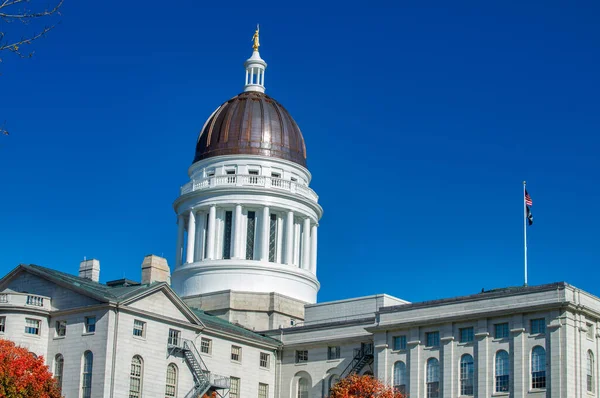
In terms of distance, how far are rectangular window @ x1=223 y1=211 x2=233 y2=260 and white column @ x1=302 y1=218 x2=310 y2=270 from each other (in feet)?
22.2

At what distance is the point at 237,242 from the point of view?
9900 centimetres

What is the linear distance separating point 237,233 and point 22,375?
3227 centimetres

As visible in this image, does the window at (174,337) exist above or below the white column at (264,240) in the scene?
below

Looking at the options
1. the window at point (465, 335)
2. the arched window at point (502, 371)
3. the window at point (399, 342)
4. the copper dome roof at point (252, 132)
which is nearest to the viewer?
the arched window at point (502, 371)

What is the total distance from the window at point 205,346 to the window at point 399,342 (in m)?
13.3

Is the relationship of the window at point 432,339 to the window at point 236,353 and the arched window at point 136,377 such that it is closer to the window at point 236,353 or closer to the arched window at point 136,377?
the window at point 236,353

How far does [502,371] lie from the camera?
76.3 metres

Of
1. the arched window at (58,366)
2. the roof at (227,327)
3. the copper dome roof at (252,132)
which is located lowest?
the arched window at (58,366)

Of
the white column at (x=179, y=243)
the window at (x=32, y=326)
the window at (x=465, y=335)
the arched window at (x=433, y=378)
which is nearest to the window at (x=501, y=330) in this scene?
the window at (x=465, y=335)

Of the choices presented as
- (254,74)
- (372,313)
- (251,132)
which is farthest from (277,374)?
(254,74)

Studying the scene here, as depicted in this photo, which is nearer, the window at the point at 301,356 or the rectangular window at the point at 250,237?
the window at the point at 301,356

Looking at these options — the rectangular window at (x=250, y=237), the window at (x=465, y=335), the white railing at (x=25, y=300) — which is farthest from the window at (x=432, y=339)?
the white railing at (x=25, y=300)

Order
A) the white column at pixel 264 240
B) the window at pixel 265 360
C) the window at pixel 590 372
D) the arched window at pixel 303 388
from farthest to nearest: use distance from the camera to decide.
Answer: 1. the white column at pixel 264 240
2. the window at pixel 265 360
3. the arched window at pixel 303 388
4. the window at pixel 590 372

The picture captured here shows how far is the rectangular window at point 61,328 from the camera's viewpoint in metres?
78.9
